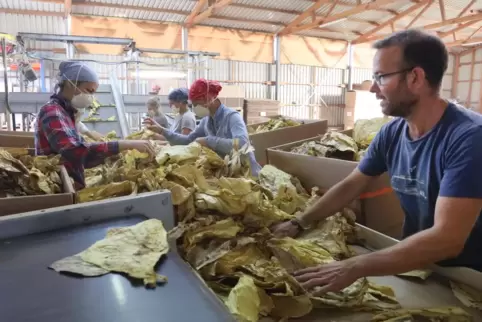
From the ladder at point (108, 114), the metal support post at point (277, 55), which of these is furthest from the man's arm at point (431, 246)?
the metal support post at point (277, 55)

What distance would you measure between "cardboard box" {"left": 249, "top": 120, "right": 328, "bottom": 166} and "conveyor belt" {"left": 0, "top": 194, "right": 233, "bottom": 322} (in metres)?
2.38

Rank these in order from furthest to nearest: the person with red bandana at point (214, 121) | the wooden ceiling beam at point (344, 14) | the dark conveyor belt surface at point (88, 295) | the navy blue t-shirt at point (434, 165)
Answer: the wooden ceiling beam at point (344, 14) < the person with red bandana at point (214, 121) < the navy blue t-shirt at point (434, 165) < the dark conveyor belt surface at point (88, 295)

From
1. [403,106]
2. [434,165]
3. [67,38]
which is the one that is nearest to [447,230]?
[434,165]

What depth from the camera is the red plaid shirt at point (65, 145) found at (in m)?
2.12

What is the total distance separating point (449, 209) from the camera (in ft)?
3.79

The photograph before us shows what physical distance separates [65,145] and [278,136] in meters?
1.84

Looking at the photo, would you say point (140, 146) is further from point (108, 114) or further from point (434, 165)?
point (108, 114)

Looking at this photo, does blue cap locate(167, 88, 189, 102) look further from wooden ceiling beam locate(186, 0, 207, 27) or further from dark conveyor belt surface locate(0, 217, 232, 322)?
wooden ceiling beam locate(186, 0, 207, 27)

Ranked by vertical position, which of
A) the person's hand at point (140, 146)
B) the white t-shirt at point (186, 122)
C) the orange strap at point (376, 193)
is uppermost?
the white t-shirt at point (186, 122)

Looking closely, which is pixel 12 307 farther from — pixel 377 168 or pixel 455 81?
pixel 455 81

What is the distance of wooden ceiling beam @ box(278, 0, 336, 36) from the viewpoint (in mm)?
10291

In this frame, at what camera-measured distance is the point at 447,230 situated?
113cm

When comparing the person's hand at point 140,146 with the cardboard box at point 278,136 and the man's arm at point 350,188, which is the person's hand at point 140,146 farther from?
the cardboard box at point 278,136

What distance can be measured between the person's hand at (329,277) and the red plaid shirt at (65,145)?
4.81 ft
